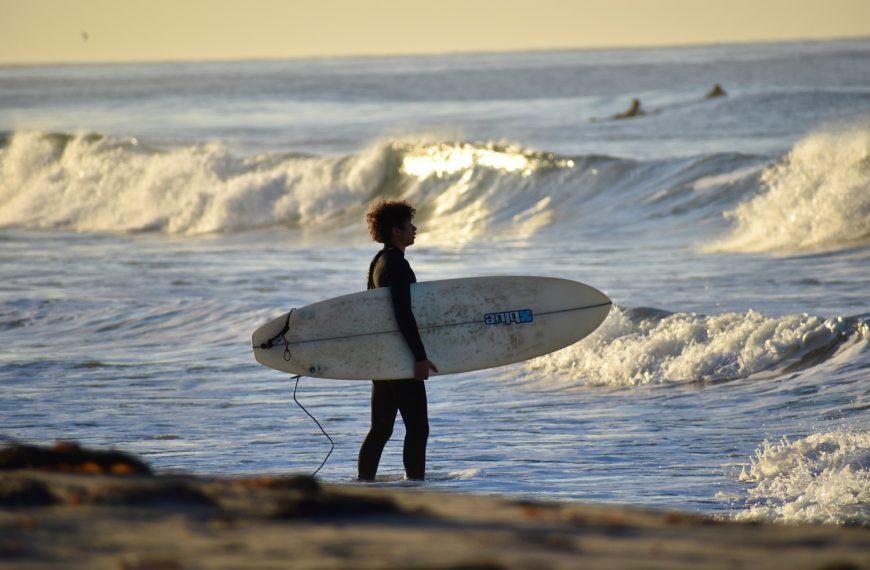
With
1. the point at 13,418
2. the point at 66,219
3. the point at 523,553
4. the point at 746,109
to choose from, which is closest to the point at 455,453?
the point at 13,418

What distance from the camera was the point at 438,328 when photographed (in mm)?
6559

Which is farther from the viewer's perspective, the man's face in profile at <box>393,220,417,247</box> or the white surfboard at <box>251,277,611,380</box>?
the white surfboard at <box>251,277,611,380</box>

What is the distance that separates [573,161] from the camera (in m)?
23.1

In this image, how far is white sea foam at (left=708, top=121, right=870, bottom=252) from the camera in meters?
15.5

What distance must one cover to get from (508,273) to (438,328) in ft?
27.8

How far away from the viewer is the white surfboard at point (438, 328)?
20.8 feet

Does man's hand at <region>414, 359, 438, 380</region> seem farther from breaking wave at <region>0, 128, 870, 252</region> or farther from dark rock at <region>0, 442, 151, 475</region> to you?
breaking wave at <region>0, 128, 870, 252</region>

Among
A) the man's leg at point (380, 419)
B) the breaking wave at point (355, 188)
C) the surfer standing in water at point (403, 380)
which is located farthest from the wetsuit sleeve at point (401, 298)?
the breaking wave at point (355, 188)

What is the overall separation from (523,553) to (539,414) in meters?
5.23

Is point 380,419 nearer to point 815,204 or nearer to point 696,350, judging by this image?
point 696,350

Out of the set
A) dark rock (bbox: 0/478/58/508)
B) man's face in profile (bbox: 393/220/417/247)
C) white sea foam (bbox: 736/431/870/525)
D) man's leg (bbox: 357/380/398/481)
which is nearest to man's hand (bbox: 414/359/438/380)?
man's leg (bbox: 357/380/398/481)

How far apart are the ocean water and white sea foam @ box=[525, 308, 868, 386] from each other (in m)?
0.02

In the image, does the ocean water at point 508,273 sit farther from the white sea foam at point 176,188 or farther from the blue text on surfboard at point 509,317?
the blue text on surfboard at point 509,317

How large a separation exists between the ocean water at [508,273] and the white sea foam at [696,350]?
22mm
